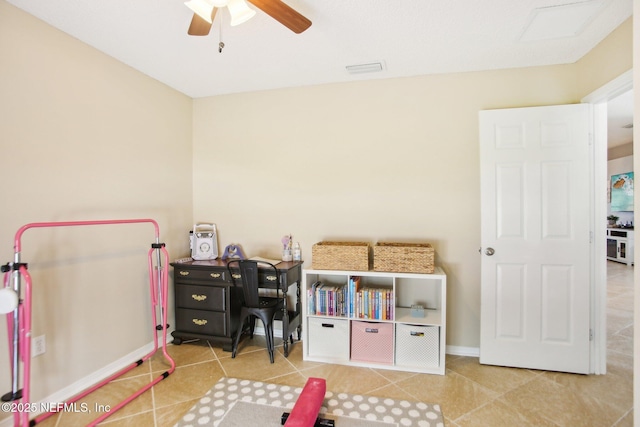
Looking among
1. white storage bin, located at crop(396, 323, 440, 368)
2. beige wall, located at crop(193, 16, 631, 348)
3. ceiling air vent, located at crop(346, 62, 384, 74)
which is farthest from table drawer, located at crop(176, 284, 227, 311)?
ceiling air vent, located at crop(346, 62, 384, 74)

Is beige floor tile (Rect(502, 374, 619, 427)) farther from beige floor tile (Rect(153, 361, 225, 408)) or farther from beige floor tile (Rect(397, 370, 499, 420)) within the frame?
beige floor tile (Rect(153, 361, 225, 408))

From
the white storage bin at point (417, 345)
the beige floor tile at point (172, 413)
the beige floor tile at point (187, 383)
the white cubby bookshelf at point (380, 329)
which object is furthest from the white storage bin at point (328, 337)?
the beige floor tile at point (172, 413)

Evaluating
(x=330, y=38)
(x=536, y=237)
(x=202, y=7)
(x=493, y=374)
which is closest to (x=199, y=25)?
(x=202, y=7)

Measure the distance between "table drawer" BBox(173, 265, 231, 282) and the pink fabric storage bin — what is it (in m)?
1.23

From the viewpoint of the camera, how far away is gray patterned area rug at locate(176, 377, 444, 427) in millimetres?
1818

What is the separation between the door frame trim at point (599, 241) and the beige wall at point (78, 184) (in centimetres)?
365

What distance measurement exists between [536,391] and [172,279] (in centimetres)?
318

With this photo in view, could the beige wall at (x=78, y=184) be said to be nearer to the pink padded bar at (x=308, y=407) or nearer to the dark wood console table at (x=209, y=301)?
the dark wood console table at (x=209, y=301)

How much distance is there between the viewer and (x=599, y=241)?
229 cm

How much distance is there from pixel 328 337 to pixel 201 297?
4.00ft

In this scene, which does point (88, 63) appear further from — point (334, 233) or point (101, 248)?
point (334, 233)

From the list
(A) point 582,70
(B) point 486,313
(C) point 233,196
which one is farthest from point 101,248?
(A) point 582,70

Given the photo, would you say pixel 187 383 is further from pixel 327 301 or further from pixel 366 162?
pixel 366 162

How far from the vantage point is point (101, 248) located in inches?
91.2
